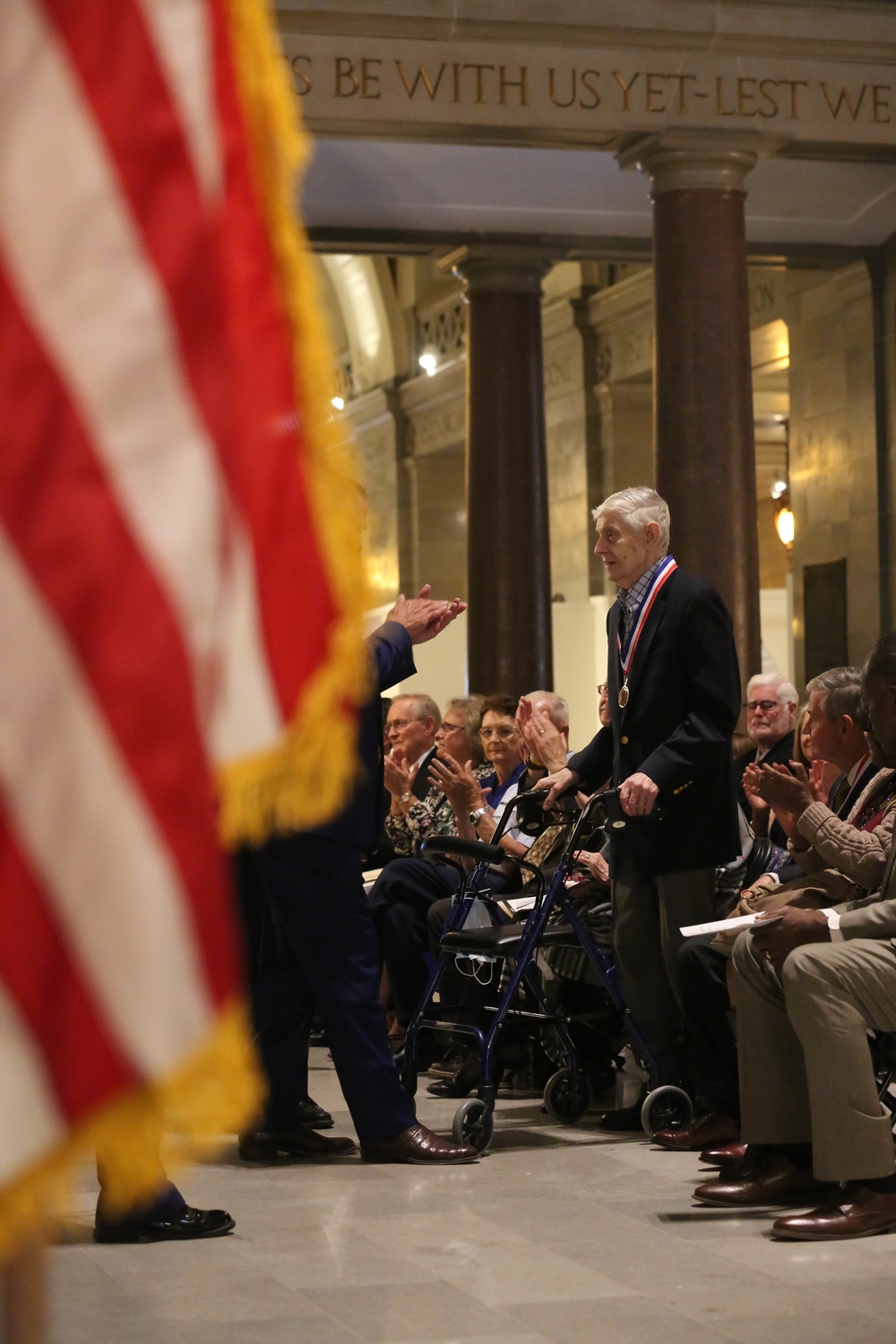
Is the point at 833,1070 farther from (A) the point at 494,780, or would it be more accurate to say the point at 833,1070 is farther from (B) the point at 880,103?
(B) the point at 880,103

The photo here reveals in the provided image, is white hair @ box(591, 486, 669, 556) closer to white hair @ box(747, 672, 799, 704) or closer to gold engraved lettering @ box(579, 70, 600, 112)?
white hair @ box(747, 672, 799, 704)

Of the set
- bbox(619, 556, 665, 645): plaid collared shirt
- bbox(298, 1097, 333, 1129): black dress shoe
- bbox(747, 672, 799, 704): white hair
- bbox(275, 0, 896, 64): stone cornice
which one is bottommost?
bbox(298, 1097, 333, 1129): black dress shoe

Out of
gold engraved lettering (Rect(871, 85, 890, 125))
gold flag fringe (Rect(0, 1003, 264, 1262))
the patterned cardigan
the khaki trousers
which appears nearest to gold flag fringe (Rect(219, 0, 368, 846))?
gold flag fringe (Rect(0, 1003, 264, 1262))

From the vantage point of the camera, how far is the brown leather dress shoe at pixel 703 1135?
20.1 ft

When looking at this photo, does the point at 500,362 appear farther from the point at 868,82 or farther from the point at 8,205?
the point at 8,205

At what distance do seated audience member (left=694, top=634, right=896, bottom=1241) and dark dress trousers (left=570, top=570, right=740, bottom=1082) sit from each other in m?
1.02

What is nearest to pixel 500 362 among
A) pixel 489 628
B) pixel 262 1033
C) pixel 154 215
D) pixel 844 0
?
pixel 489 628

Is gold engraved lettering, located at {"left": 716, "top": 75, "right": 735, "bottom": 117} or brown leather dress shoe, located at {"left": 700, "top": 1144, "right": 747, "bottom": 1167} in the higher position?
gold engraved lettering, located at {"left": 716, "top": 75, "right": 735, "bottom": 117}

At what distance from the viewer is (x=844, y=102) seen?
12.1 meters

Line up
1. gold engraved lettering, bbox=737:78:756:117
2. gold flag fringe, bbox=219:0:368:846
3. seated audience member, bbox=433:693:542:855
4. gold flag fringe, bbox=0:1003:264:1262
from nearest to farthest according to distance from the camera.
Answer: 1. gold flag fringe, bbox=0:1003:264:1262
2. gold flag fringe, bbox=219:0:368:846
3. seated audience member, bbox=433:693:542:855
4. gold engraved lettering, bbox=737:78:756:117

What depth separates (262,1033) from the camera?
6.19 metres

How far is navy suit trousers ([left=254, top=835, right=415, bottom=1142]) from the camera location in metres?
5.87

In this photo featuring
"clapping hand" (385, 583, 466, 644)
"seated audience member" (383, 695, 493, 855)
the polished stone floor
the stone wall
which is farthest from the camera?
the stone wall

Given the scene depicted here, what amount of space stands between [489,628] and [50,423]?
1319 centimetres
